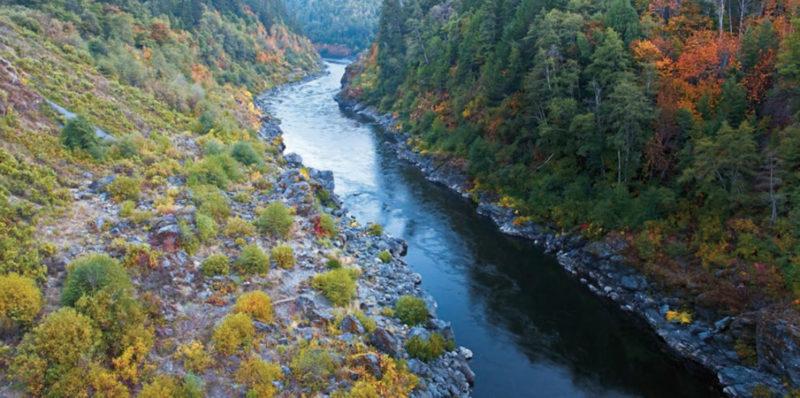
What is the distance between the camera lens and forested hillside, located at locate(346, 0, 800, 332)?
27906 millimetres

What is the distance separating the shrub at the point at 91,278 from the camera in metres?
19.7

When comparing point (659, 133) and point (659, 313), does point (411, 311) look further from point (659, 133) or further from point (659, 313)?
point (659, 133)

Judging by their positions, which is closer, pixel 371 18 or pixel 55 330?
pixel 55 330

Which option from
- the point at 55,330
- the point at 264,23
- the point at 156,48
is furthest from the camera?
the point at 264,23

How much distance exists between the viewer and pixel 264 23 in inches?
5212

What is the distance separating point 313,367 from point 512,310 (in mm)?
13799

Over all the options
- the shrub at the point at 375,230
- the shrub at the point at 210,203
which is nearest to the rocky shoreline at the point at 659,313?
the shrub at the point at 375,230

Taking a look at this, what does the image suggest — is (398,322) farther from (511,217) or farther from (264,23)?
(264,23)

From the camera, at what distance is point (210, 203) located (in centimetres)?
3034

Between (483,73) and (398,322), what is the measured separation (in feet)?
109

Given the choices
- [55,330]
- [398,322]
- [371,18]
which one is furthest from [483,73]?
[371,18]

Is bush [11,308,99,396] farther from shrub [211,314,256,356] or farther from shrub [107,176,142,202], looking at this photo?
shrub [107,176,142,202]

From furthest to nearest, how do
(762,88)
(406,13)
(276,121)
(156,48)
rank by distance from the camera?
(406,13), (276,121), (156,48), (762,88)

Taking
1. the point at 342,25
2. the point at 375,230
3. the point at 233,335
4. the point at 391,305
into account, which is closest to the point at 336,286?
the point at 391,305
